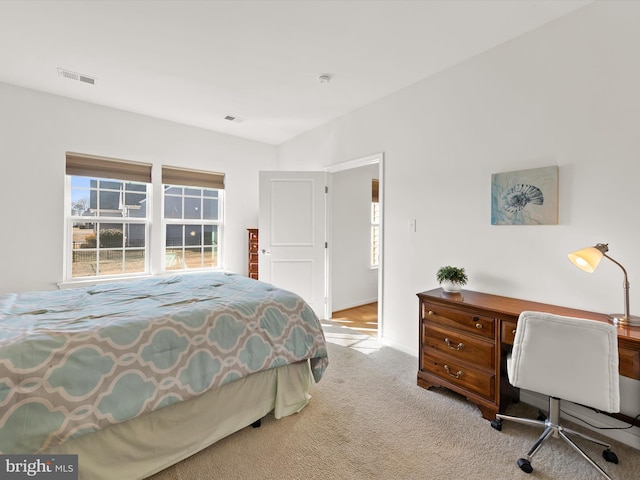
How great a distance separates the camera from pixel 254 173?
4.82 m

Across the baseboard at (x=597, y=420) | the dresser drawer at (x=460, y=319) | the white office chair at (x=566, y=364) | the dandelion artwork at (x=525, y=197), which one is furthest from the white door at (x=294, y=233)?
the white office chair at (x=566, y=364)

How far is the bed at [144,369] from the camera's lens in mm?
1212

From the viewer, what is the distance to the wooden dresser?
4516 millimetres

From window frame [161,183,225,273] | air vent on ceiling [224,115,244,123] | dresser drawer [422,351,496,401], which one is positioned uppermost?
air vent on ceiling [224,115,244,123]

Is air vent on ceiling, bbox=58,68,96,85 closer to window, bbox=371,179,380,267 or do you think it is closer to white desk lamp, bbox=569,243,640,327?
window, bbox=371,179,380,267

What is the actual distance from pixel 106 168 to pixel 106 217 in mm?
591

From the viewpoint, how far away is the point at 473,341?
207cm

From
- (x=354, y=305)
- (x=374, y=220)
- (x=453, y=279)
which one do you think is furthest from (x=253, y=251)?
(x=453, y=279)

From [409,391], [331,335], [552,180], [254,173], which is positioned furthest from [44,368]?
[254,173]

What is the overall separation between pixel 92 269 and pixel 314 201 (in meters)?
2.86

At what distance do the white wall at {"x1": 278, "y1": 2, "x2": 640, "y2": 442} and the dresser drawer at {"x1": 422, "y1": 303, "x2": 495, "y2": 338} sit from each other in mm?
477

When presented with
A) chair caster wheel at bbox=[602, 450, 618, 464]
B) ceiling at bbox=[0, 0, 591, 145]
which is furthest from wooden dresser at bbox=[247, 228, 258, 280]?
chair caster wheel at bbox=[602, 450, 618, 464]

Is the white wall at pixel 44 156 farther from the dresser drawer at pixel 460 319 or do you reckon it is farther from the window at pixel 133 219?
the dresser drawer at pixel 460 319

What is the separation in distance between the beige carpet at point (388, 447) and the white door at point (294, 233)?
6.39 feet
